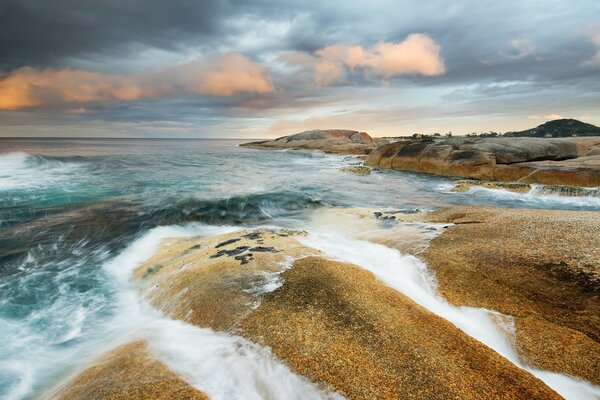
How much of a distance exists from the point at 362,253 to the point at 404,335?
3772 millimetres

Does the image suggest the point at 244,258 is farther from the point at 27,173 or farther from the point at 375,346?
the point at 27,173

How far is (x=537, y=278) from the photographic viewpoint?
219 inches

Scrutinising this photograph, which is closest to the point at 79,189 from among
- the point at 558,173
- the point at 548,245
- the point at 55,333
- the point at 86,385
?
the point at 55,333

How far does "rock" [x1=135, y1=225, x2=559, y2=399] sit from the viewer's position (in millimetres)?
3441

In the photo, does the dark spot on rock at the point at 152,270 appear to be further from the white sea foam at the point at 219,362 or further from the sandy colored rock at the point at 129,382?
the sandy colored rock at the point at 129,382

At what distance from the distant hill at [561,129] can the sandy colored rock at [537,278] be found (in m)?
69.5

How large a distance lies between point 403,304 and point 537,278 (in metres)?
2.45

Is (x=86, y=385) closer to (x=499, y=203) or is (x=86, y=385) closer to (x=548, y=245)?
(x=548, y=245)

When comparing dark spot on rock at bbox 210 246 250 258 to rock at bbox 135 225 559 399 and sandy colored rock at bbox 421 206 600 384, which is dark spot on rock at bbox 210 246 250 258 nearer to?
rock at bbox 135 225 559 399

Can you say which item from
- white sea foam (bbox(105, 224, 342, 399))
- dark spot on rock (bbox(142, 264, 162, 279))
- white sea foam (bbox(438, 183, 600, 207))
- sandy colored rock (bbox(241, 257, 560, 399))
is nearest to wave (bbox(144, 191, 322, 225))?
dark spot on rock (bbox(142, 264, 162, 279))

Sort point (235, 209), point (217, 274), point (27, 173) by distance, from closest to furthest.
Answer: point (217, 274), point (235, 209), point (27, 173)

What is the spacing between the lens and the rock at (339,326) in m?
3.44

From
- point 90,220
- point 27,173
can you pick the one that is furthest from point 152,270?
point 27,173

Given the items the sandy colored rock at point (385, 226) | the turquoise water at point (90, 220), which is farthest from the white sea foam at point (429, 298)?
the turquoise water at point (90, 220)
